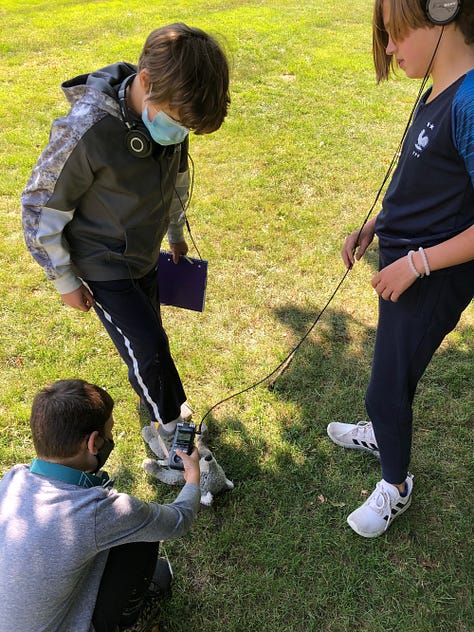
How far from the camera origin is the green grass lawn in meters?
2.04

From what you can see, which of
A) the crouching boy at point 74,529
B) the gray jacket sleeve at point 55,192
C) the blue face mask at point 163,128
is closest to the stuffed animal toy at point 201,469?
the crouching boy at point 74,529

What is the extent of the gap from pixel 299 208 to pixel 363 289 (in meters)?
1.12

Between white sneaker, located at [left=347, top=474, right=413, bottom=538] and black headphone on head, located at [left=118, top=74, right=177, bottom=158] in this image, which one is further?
white sneaker, located at [left=347, top=474, right=413, bottom=538]

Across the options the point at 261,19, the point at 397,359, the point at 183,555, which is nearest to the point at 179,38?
the point at 397,359

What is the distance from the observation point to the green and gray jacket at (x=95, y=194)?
1717mm

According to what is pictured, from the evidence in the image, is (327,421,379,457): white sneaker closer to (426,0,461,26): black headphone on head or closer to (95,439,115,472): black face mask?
(95,439,115,472): black face mask

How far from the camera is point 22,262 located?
3.74 meters

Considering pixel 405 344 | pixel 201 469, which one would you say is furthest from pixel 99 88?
pixel 201 469

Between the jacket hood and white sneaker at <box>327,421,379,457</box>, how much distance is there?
1.72 meters

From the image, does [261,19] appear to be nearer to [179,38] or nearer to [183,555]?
[179,38]

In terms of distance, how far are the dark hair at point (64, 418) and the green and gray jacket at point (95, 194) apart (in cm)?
49

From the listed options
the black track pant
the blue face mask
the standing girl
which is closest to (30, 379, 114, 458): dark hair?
the black track pant

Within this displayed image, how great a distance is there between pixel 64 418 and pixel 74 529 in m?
0.32

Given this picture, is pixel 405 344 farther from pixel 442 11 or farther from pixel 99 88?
pixel 99 88
